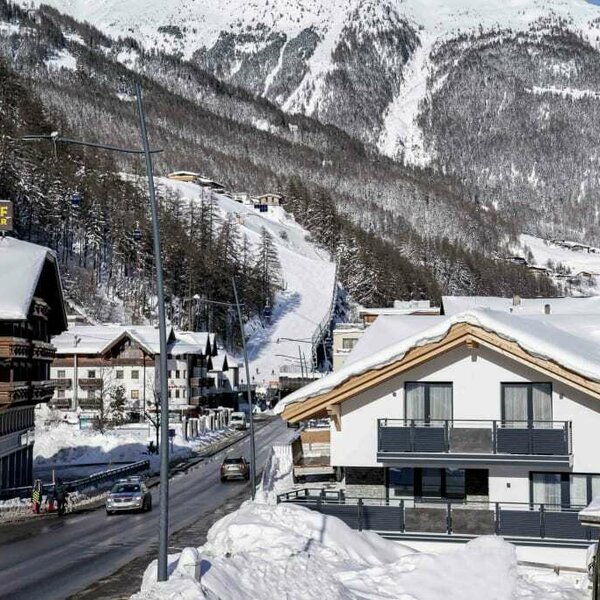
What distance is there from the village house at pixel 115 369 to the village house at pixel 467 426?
240 feet

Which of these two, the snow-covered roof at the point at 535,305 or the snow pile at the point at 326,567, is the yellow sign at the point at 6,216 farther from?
the snow pile at the point at 326,567

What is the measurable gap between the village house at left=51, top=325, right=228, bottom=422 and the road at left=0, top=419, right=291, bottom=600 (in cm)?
4742

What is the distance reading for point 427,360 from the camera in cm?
2869

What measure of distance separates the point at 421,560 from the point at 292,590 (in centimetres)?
392

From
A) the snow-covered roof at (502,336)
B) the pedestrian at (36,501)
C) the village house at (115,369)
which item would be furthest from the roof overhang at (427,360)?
the village house at (115,369)

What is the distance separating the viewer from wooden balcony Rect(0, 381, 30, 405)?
4641 centimetres

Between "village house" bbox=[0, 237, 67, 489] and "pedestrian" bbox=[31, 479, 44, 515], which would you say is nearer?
"pedestrian" bbox=[31, 479, 44, 515]

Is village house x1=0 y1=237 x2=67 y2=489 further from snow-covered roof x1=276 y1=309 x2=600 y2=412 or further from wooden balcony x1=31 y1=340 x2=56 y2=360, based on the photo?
snow-covered roof x1=276 y1=309 x2=600 y2=412

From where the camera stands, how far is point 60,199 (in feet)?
430

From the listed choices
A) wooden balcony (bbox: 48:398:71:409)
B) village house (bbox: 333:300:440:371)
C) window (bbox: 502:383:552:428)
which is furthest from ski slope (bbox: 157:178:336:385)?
window (bbox: 502:383:552:428)

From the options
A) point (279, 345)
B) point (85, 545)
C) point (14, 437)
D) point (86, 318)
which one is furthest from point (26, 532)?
point (279, 345)

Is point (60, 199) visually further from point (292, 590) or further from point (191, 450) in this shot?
point (292, 590)

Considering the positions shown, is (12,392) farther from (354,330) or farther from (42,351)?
(354,330)

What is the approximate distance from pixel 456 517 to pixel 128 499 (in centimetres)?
2107
